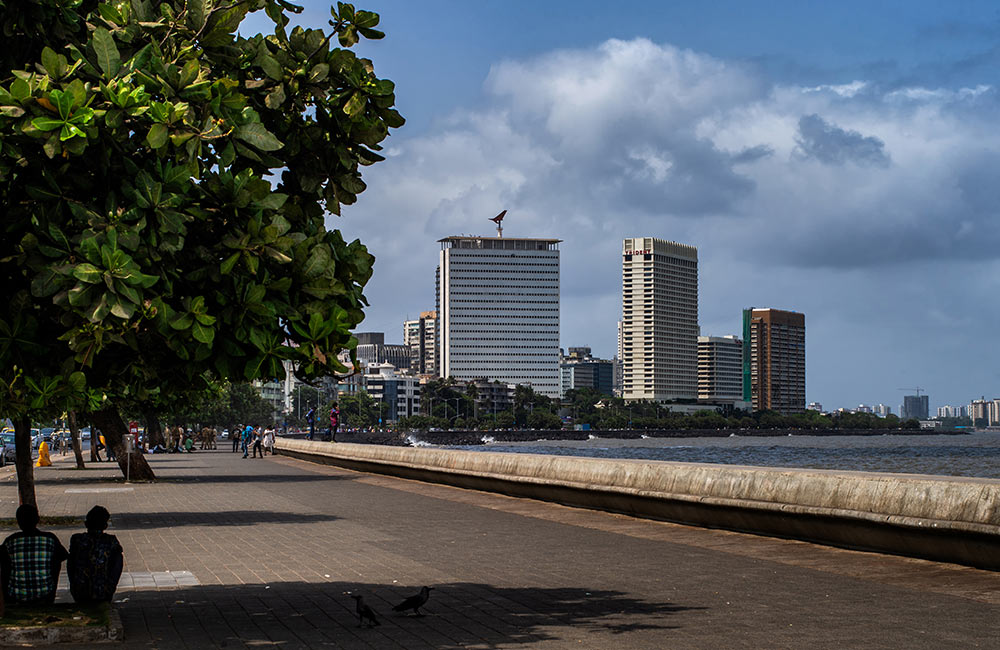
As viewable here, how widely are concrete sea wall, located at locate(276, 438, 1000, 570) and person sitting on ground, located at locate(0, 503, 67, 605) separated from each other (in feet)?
24.0

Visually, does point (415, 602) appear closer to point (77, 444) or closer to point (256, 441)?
point (77, 444)

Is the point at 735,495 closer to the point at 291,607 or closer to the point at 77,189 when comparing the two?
the point at 291,607

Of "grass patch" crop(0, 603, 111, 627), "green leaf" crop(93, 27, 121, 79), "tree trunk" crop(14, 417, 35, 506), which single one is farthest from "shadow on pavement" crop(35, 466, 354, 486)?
"green leaf" crop(93, 27, 121, 79)

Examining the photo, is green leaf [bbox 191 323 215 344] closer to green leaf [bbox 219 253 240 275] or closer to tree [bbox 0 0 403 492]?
tree [bbox 0 0 403 492]

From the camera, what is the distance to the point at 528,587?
10477 millimetres

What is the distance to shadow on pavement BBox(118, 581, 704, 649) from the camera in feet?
26.2

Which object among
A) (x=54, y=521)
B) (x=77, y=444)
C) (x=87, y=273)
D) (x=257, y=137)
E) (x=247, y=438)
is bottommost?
(x=54, y=521)

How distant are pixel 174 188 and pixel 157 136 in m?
0.46

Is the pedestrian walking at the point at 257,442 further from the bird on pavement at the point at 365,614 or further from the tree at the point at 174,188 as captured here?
the tree at the point at 174,188

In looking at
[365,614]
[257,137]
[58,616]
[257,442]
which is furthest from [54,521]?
[257,442]

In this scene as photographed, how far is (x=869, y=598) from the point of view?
9250mm

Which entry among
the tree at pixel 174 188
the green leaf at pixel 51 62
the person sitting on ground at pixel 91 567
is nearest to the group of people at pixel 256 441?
the person sitting on ground at pixel 91 567

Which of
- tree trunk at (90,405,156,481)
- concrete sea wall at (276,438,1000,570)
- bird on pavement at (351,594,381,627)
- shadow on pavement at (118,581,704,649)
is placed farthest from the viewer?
Answer: tree trunk at (90,405,156,481)

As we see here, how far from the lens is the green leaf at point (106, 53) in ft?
23.2
